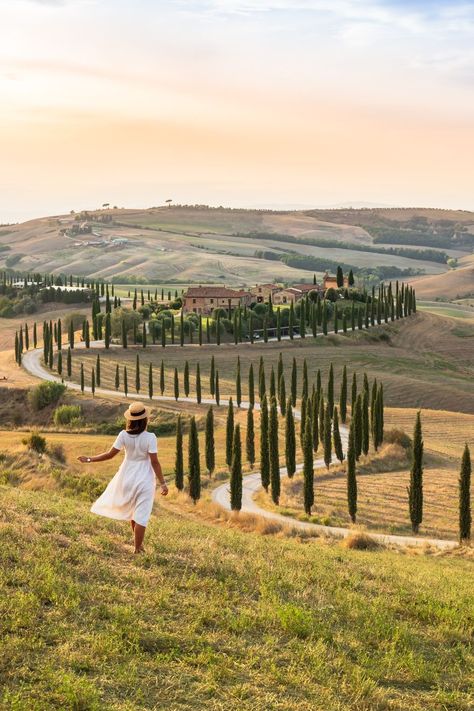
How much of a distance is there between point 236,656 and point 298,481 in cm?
4651

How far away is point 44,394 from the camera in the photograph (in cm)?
9388

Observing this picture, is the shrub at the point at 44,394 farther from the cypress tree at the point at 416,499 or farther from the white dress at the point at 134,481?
the white dress at the point at 134,481

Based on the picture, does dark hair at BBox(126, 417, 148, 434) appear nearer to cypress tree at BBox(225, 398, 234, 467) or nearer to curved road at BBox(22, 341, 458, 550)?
curved road at BBox(22, 341, 458, 550)

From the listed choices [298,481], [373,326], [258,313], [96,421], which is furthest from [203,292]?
[298,481]

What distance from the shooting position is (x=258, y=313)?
137m

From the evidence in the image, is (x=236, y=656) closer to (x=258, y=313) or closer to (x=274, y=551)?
(x=274, y=551)

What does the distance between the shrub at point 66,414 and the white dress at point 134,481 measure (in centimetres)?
7356

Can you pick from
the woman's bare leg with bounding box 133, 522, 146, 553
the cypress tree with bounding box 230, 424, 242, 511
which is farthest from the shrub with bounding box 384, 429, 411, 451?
the woman's bare leg with bounding box 133, 522, 146, 553

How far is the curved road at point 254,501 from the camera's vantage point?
37.6 m

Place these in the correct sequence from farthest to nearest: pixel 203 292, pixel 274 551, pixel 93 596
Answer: pixel 203 292 → pixel 274 551 → pixel 93 596

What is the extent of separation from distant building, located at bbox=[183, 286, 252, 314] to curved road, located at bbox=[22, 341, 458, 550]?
79.0ft

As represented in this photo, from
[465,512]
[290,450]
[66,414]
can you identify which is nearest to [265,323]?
[66,414]

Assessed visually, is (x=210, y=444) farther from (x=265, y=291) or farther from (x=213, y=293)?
(x=265, y=291)

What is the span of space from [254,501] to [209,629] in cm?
4028
